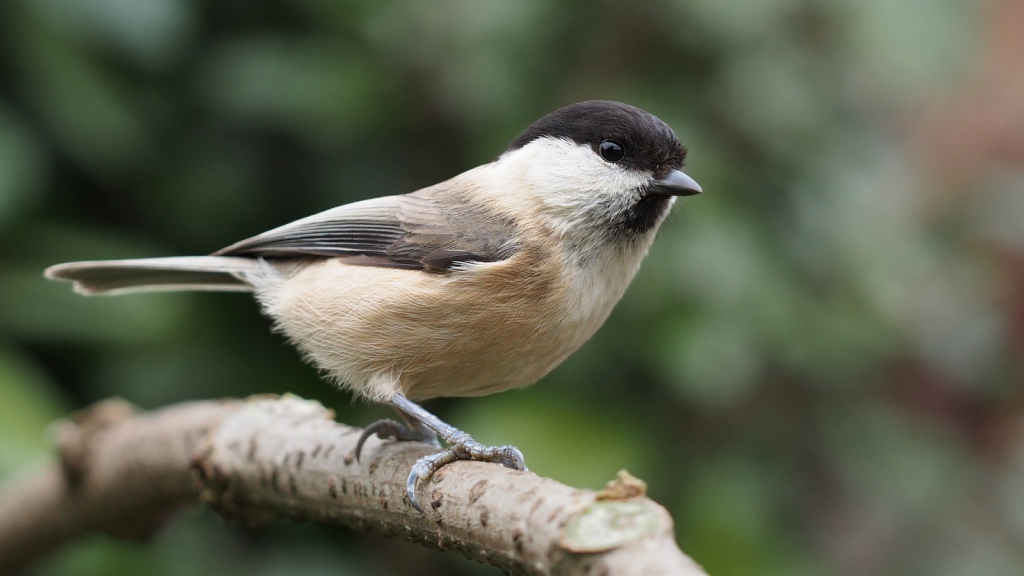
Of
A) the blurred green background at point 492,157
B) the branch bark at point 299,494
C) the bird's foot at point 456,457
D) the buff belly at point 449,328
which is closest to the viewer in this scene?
the branch bark at point 299,494

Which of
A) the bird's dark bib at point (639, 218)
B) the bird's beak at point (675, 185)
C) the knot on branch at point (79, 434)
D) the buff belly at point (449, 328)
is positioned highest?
the bird's beak at point (675, 185)

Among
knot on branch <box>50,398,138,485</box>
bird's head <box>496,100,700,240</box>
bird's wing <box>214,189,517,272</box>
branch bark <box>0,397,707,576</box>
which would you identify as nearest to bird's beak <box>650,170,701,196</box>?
bird's head <box>496,100,700,240</box>

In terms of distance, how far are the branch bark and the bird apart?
0.13 meters

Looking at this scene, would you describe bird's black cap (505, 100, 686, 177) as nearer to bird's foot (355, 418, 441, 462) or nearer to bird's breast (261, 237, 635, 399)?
bird's breast (261, 237, 635, 399)

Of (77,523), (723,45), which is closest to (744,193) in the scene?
(723,45)

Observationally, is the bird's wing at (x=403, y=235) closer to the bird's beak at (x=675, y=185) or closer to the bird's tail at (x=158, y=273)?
the bird's tail at (x=158, y=273)

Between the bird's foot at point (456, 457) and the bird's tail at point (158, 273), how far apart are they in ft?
2.65

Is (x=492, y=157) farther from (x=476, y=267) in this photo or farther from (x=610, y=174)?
(x=476, y=267)

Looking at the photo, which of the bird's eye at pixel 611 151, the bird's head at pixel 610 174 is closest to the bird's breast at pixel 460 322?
the bird's head at pixel 610 174

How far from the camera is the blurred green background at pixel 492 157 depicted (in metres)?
2.38

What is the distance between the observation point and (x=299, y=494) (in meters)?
1.71

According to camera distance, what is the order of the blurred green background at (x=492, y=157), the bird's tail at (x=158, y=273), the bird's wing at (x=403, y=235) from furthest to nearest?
the blurred green background at (x=492, y=157)
the bird's tail at (x=158, y=273)
the bird's wing at (x=403, y=235)

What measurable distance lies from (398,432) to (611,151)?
2.55 feet

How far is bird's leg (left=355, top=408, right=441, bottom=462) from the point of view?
1.74 meters
